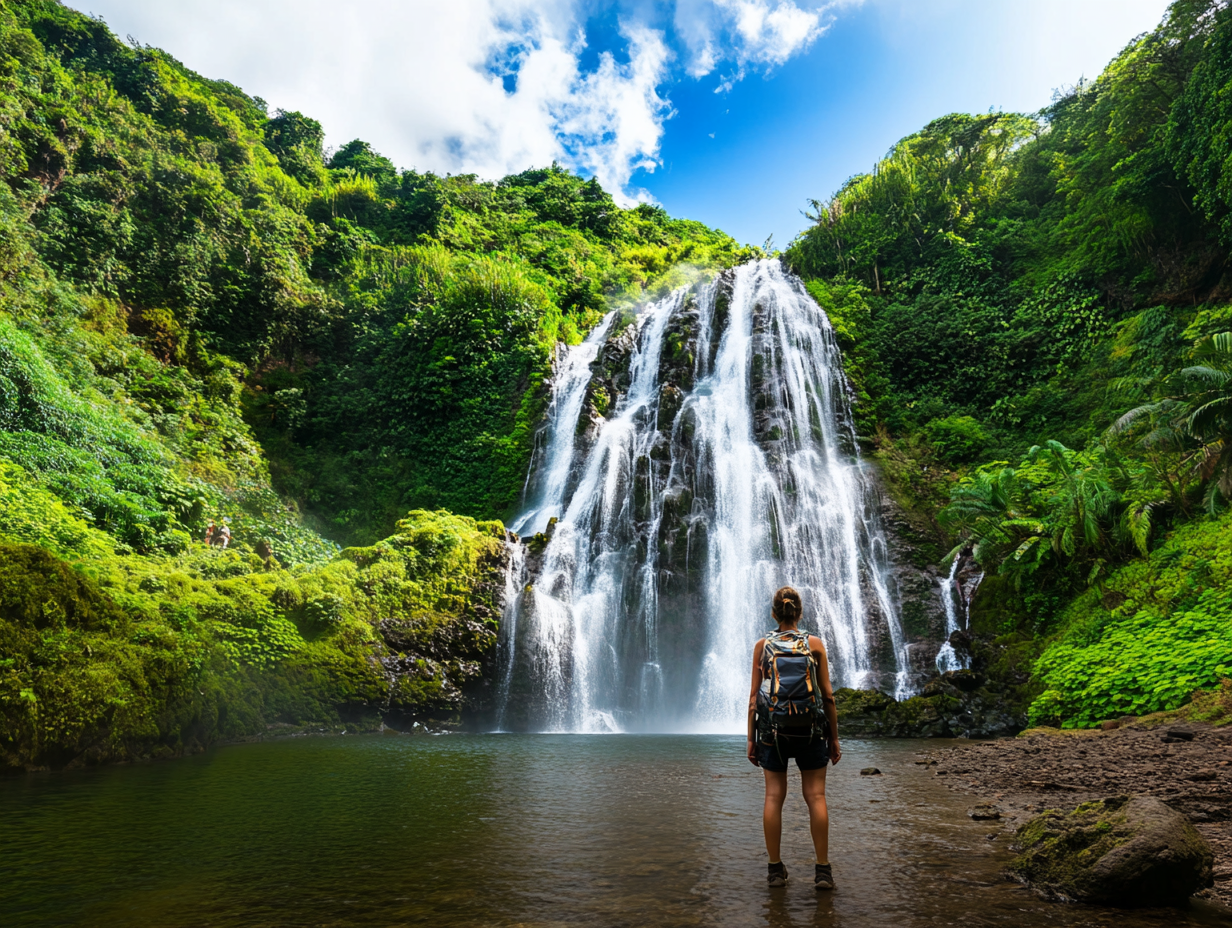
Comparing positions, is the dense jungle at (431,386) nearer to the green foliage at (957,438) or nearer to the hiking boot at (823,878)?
the green foliage at (957,438)

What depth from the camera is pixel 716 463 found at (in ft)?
61.1

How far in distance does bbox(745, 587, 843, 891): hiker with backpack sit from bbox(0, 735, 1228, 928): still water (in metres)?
0.27

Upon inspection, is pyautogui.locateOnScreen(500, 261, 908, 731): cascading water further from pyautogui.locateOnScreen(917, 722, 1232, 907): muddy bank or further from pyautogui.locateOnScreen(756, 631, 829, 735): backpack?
pyautogui.locateOnScreen(756, 631, 829, 735): backpack

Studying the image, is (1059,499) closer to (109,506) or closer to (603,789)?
(603,789)

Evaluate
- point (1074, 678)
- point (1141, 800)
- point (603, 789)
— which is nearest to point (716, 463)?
point (1074, 678)

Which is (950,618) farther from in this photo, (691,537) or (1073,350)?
(1073,350)

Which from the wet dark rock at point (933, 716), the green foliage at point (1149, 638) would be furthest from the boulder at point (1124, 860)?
the wet dark rock at point (933, 716)

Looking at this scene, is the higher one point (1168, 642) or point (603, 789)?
point (1168, 642)

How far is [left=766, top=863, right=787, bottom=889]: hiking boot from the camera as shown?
3062mm

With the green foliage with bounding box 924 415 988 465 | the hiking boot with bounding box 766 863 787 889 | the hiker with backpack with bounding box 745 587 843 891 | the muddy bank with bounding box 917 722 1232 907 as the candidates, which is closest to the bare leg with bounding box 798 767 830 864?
the hiker with backpack with bounding box 745 587 843 891

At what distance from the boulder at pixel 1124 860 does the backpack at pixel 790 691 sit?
3.72 ft

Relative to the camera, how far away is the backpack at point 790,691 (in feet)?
10.5

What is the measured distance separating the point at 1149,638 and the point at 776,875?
9646 mm

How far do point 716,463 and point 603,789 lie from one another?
533 inches
